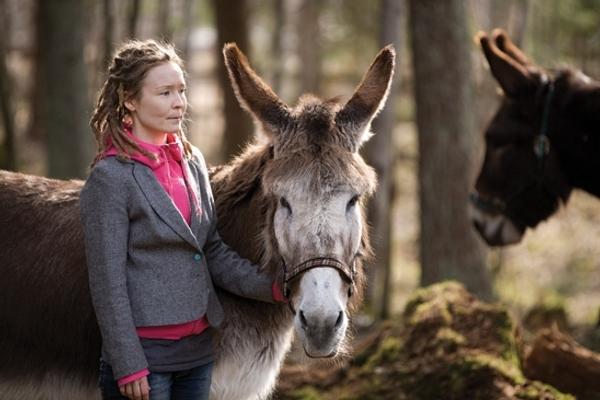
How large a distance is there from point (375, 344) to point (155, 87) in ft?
11.2

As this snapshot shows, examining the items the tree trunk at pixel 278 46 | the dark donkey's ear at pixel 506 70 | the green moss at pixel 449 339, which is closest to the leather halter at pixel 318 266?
the green moss at pixel 449 339

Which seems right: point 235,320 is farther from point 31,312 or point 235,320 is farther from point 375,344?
point 375,344

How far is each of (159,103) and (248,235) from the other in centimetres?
93

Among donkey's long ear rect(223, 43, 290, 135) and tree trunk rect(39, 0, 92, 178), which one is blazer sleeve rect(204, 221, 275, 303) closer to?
donkey's long ear rect(223, 43, 290, 135)

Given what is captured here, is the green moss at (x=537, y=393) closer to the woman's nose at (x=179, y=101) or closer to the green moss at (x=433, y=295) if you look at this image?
the green moss at (x=433, y=295)

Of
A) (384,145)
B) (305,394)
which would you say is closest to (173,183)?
(305,394)

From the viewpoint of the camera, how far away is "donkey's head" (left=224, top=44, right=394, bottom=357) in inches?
136

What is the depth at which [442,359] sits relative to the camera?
5453 mm

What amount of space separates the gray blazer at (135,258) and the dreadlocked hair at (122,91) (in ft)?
0.33

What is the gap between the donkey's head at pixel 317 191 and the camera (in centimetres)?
345

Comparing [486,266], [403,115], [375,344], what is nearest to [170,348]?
[375,344]

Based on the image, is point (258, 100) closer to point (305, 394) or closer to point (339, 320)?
point (339, 320)

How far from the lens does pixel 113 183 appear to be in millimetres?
3477

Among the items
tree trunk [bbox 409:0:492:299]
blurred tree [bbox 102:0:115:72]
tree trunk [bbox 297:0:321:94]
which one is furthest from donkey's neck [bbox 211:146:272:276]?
tree trunk [bbox 297:0:321:94]
